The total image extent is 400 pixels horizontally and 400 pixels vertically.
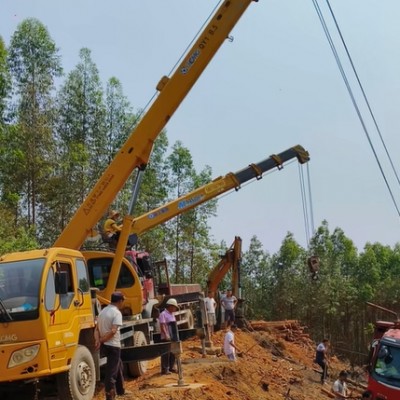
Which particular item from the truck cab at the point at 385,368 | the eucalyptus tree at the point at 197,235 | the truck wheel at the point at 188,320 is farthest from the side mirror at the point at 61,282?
the eucalyptus tree at the point at 197,235

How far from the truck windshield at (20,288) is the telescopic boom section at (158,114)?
434cm

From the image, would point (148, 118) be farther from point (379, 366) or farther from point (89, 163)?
point (89, 163)

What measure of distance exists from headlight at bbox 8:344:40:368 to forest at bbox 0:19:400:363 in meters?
7.57

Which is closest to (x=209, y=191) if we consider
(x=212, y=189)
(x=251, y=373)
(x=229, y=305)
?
(x=212, y=189)

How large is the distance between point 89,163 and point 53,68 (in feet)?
17.3

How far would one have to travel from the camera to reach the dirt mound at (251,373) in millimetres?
10945

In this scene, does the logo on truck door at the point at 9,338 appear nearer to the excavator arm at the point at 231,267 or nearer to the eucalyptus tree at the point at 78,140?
the excavator arm at the point at 231,267

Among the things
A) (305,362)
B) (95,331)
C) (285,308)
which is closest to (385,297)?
(285,308)

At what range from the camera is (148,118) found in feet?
42.4

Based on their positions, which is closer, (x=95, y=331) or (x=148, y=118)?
(x=95, y=331)

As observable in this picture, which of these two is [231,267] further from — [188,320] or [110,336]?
[110,336]

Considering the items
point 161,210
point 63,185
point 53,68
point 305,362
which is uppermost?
point 53,68

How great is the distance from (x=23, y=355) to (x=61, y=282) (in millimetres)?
1221

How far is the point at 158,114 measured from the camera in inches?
509
